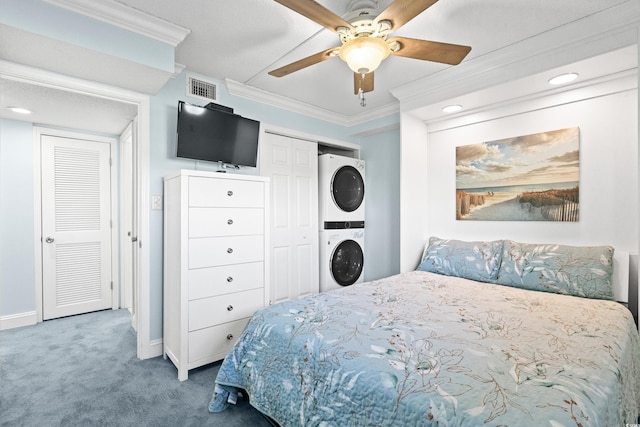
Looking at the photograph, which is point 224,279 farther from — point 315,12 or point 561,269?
point 561,269

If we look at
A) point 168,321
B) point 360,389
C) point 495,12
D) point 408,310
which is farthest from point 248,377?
point 495,12

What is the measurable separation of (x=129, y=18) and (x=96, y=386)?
2476 millimetres

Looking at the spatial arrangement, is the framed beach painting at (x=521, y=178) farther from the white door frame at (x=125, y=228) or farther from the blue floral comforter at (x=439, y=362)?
the white door frame at (x=125, y=228)

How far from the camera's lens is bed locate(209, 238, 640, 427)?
0.96 meters

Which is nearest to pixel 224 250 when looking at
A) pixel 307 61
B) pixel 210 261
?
pixel 210 261

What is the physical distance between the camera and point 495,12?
6.33 feet

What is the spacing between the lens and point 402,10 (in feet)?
4.72

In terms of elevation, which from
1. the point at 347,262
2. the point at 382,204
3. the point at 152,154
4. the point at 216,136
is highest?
the point at 216,136

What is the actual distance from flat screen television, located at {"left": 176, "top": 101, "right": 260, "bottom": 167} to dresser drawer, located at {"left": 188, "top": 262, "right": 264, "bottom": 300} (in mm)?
1013

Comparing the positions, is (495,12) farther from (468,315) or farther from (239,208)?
(239,208)

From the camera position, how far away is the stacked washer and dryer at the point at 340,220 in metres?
3.66

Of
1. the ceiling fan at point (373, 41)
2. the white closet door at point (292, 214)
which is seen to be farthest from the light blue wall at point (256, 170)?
the ceiling fan at point (373, 41)

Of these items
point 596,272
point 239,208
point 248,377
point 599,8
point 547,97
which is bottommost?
point 248,377

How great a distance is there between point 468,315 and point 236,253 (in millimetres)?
1706
